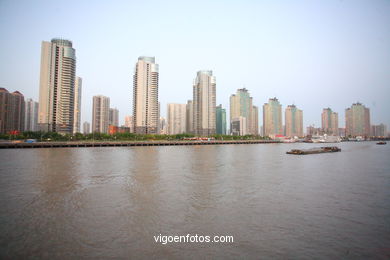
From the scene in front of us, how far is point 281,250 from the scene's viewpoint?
1071cm

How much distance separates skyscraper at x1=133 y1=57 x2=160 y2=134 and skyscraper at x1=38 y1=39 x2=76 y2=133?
43.3 m

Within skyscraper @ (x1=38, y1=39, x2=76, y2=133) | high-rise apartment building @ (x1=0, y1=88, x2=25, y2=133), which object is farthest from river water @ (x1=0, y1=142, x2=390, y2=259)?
high-rise apartment building @ (x1=0, y1=88, x2=25, y2=133)

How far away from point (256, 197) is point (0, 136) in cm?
14842

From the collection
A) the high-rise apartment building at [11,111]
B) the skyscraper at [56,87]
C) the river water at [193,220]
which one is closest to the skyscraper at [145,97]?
the skyscraper at [56,87]

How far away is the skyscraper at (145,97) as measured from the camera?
569ft

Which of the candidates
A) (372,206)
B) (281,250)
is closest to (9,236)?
(281,250)

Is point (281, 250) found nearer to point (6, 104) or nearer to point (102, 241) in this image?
point (102, 241)

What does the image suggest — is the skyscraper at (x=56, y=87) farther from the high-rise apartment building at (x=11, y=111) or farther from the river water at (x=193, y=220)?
the river water at (x=193, y=220)

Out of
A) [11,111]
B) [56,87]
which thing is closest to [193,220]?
[56,87]

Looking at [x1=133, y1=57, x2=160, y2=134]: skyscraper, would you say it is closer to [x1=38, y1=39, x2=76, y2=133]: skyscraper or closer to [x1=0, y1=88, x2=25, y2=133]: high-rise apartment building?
[x1=38, y1=39, x2=76, y2=133]: skyscraper

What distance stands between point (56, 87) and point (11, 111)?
61205mm

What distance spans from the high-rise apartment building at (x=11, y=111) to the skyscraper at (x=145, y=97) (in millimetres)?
91389

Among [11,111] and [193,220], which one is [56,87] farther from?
[193,220]

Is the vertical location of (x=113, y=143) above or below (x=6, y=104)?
below
